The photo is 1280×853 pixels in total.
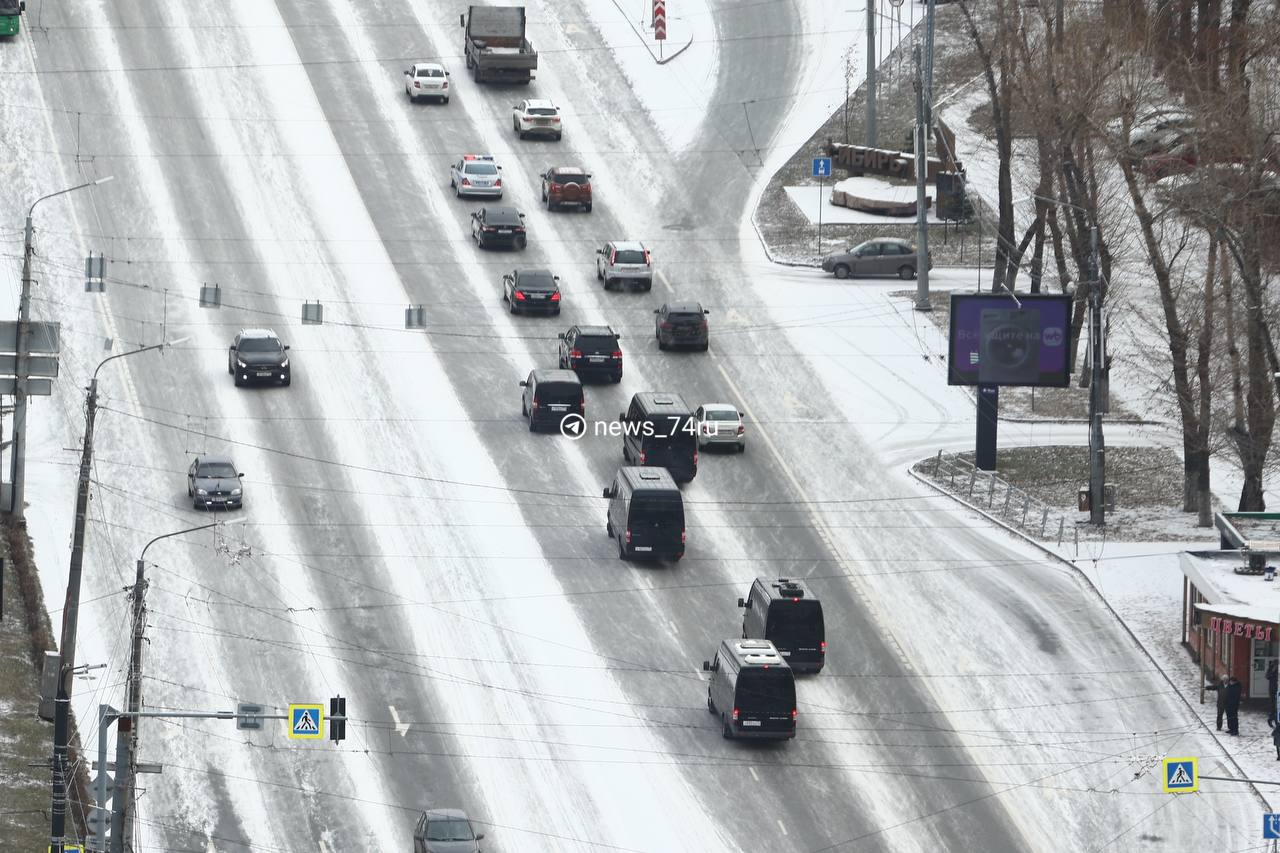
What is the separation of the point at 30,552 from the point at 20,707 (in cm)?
708

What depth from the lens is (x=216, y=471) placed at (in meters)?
60.4

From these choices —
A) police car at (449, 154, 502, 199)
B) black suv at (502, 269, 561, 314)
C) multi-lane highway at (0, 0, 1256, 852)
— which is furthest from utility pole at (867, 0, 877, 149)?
black suv at (502, 269, 561, 314)

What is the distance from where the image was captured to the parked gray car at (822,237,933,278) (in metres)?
79.9

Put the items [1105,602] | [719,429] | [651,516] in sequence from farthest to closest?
1. [719,429]
2. [1105,602]
3. [651,516]

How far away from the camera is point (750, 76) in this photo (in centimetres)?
9581

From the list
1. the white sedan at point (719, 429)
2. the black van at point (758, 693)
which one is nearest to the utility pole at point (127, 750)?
the black van at point (758, 693)

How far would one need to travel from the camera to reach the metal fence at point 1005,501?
6159 cm

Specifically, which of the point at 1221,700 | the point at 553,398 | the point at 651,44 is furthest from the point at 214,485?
the point at 651,44

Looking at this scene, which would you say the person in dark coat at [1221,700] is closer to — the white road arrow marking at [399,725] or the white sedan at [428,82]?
the white road arrow marking at [399,725]

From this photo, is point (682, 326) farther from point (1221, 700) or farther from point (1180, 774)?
point (1180, 774)

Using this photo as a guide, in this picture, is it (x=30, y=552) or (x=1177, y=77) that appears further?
(x=1177, y=77)

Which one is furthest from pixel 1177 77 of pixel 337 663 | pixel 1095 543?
pixel 337 663

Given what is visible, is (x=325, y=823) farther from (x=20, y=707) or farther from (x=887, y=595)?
(x=887, y=595)

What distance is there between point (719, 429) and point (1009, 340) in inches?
353
